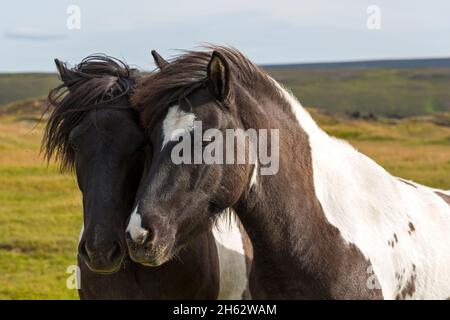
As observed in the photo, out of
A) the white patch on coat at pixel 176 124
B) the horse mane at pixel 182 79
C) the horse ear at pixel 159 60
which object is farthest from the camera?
the horse ear at pixel 159 60

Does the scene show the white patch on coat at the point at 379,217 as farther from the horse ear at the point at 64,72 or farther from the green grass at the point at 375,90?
the green grass at the point at 375,90

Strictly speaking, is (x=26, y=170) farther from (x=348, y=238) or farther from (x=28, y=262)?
(x=348, y=238)

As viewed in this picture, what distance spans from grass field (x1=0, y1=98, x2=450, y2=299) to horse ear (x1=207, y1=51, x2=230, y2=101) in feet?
6.68

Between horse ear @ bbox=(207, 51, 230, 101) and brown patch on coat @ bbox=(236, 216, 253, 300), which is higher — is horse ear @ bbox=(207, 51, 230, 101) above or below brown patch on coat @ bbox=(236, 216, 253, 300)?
A: above

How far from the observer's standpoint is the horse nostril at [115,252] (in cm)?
519

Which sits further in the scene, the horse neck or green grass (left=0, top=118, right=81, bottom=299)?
green grass (left=0, top=118, right=81, bottom=299)

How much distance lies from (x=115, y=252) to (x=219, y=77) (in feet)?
4.83

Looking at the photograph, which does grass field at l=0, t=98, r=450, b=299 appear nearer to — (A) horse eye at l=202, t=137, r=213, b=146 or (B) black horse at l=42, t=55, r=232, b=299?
(B) black horse at l=42, t=55, r=232, b=299

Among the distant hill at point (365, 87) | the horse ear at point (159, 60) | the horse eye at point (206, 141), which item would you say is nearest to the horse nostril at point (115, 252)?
the horse eye at point (206, 141)

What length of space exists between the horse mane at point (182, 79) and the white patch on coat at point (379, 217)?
1.07ft

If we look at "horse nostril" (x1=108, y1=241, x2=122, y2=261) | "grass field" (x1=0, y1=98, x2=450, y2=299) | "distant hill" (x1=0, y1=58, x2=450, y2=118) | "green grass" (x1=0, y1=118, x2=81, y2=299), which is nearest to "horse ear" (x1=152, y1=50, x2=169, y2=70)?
"grass field" (x1=0, y1=98, x2=450, y2=299)

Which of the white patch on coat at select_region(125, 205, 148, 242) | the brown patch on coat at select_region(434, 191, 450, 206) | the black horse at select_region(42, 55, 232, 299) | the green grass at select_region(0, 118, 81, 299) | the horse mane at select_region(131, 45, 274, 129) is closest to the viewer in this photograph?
the white patch on coat at select_region(125, 205, 148, 242)

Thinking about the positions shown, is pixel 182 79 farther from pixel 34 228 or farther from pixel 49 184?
pixel 49 184

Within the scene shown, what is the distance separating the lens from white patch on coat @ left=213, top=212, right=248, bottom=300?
6.39 m
